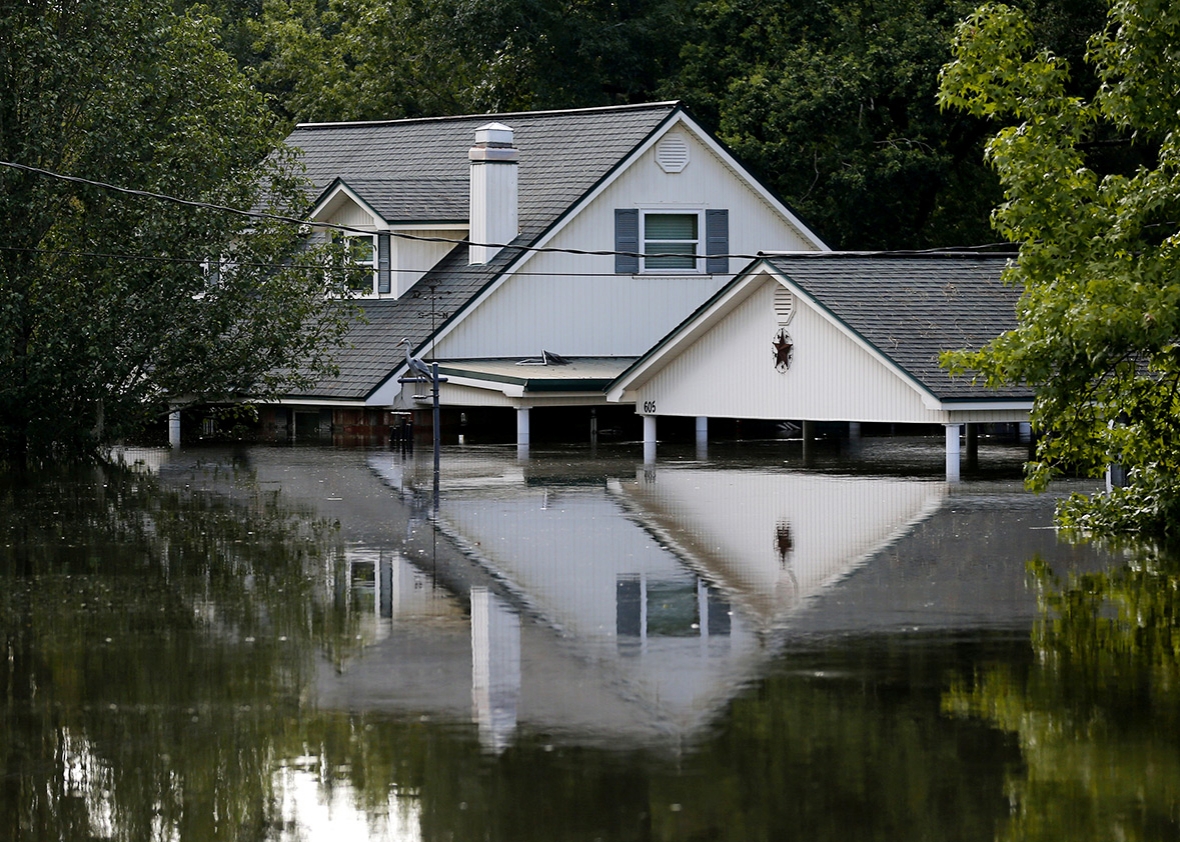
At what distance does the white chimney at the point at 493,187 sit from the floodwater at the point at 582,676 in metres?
15.7

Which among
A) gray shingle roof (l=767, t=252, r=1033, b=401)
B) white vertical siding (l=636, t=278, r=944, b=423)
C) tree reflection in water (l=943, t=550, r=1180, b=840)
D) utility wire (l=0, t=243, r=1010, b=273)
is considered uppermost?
utility wire (l=0, t=243, r=1010, b=273)

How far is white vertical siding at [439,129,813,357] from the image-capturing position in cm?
3988

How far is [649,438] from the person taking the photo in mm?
34781

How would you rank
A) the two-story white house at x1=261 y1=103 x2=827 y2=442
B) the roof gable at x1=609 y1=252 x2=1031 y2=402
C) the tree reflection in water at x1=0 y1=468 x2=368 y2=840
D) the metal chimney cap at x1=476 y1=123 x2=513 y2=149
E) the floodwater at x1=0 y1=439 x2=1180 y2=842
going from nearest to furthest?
the floodwater at x1=0 y1=439 x2=1180 y2=842, the tree reflection in water at x1=0 y1=468 x2=368 y2=840, the roof gable at x1=609 y1=252 x2=1031 y2=402, the two-story white house at x1=261 y1=103 x2=827 y2=442, the metal chimney cap at x1=476 y1=123 x2=513 y2=149

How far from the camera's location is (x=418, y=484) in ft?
95.8

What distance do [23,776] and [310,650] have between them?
13.6 feet

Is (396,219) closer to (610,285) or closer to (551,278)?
(551,278)

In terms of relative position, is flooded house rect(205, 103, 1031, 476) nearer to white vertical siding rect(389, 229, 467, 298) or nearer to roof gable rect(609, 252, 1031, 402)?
white vertical siding rect(389, 229, 467, 298)

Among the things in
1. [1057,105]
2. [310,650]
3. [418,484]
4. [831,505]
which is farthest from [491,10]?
[310,650]

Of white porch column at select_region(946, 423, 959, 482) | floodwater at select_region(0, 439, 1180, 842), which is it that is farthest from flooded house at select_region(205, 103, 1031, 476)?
floodwater at select_region(0, 439, 1180, 842)

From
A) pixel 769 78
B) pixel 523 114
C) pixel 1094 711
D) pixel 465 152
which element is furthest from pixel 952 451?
pixel 769 78

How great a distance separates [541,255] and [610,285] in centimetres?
184

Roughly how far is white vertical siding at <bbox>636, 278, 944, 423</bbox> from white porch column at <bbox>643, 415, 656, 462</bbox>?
27 centimetres

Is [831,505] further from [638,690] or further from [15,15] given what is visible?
[15,15]
